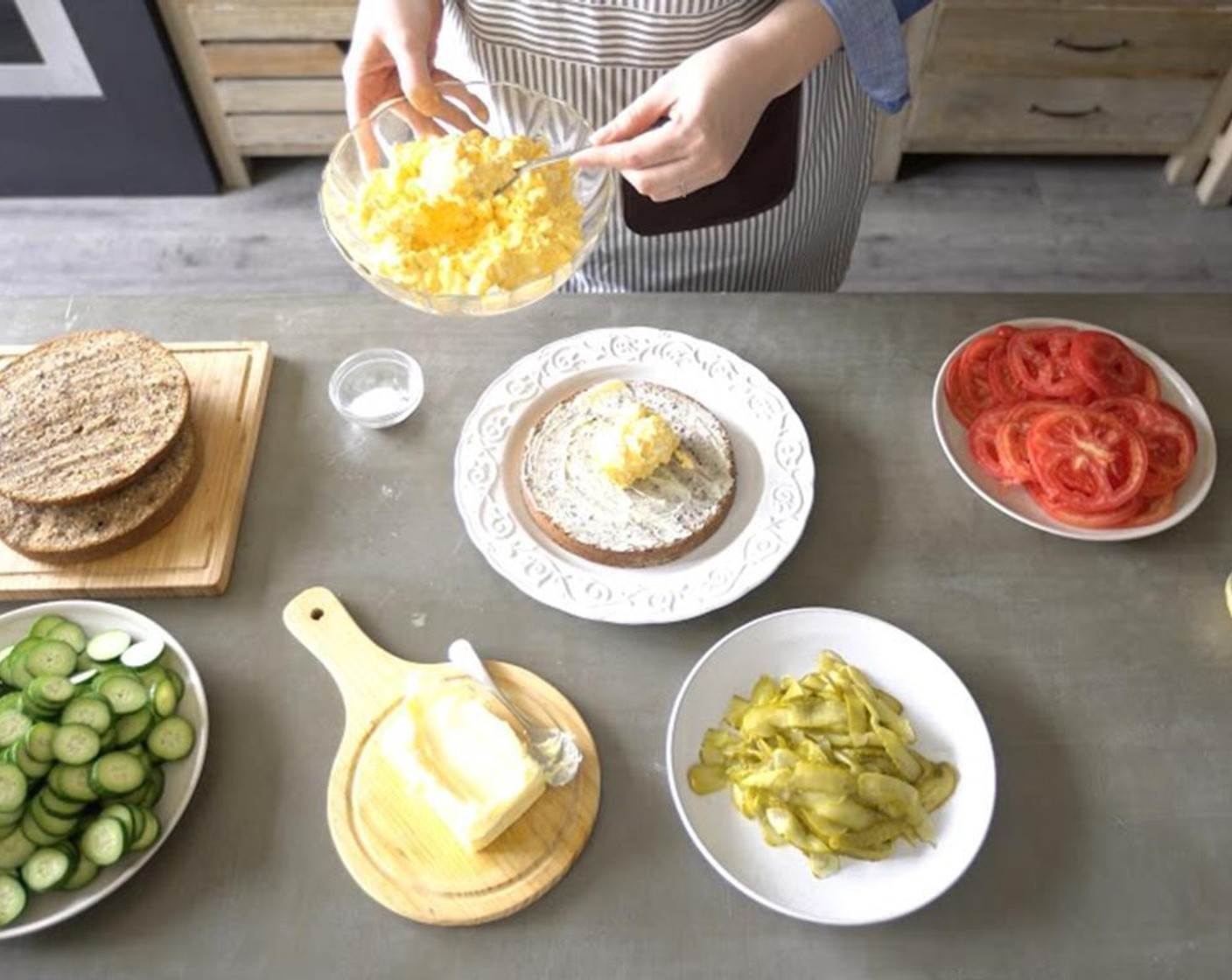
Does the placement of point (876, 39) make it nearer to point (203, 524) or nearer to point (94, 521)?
point (203, 524)

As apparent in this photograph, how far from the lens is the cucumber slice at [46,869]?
116 cm

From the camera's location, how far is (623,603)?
4.50 ft

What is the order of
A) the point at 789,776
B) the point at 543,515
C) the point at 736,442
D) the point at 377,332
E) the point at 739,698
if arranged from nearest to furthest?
the point at 789,776 < the point at 739,698 < the point at 543,515 < the point at 736,442 < the point at 377,332

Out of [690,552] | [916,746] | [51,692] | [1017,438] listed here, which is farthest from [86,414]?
[1017,438]

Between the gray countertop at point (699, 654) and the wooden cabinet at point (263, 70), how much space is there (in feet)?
4.94

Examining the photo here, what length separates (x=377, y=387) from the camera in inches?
63.8

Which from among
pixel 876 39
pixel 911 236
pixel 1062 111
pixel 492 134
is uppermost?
pixel 876 39

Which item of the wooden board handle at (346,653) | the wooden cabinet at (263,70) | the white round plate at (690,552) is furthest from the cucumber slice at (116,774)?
the wooden cabinet at (263,70)

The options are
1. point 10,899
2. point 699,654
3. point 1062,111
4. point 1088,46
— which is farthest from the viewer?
point 1062,111

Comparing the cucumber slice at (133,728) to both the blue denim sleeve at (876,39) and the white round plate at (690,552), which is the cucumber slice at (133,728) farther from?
the blue denim sleeve at (876,39)

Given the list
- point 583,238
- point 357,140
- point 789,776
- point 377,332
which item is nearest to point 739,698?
point 789,776

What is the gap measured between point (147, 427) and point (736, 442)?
82 centimetres

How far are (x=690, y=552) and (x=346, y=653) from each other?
18.3 inches

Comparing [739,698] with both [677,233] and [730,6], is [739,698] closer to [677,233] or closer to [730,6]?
[677,233]
